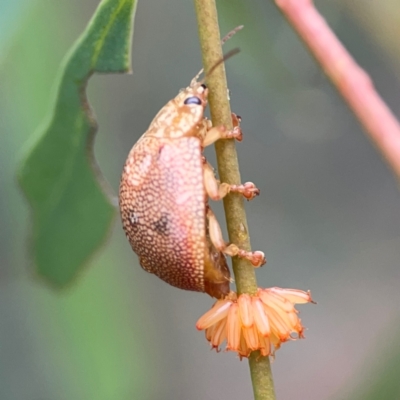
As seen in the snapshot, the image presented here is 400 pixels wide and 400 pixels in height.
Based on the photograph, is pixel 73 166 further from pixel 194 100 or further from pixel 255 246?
pixel 255 246

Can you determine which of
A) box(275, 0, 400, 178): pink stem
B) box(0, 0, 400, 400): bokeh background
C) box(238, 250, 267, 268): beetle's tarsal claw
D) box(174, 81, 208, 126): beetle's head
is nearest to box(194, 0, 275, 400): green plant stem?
box(238, 250, 267, 268): beetle's tarsal claw

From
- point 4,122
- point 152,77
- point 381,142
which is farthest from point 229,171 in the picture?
point 152,77

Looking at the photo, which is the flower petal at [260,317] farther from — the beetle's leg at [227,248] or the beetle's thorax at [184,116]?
the beetle's thorax at [184,116]

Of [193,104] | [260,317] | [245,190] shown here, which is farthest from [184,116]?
[260,317]

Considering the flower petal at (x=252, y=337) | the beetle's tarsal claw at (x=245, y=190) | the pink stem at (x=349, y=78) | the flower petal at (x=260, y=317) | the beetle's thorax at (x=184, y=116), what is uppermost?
the beetle's thorax at (x=184, y=116)

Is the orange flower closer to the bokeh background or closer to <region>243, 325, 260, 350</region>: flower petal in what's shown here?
<region>243, 325, 260, 350</region>: flower petal

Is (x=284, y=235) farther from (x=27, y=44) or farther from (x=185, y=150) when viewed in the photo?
(x=185, y=150)

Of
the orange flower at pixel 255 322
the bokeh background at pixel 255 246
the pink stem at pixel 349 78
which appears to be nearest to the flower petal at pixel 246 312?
the orange flower at pixel 255 322
